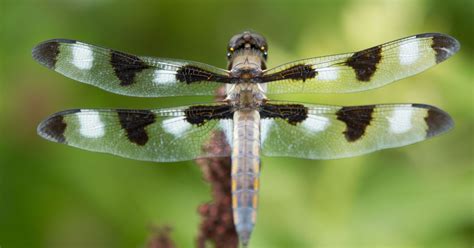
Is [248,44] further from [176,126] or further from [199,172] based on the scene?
[199,172]

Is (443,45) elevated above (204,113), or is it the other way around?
(443,45)

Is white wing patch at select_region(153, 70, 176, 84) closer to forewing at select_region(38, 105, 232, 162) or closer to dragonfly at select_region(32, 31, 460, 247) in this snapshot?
dragonfly at select_region(32, 31, 460, 247)

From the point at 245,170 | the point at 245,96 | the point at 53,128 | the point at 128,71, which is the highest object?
the point at 128,71

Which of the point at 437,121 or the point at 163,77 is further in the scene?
the point at 163,77

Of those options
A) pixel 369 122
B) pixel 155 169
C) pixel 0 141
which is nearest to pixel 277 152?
pixel 369 122

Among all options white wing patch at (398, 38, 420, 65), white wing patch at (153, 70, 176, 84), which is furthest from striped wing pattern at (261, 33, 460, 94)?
white wing patch at (153, 70, 176, 84)

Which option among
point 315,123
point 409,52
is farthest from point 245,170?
point 409,52

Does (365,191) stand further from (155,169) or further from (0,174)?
(0,174)
